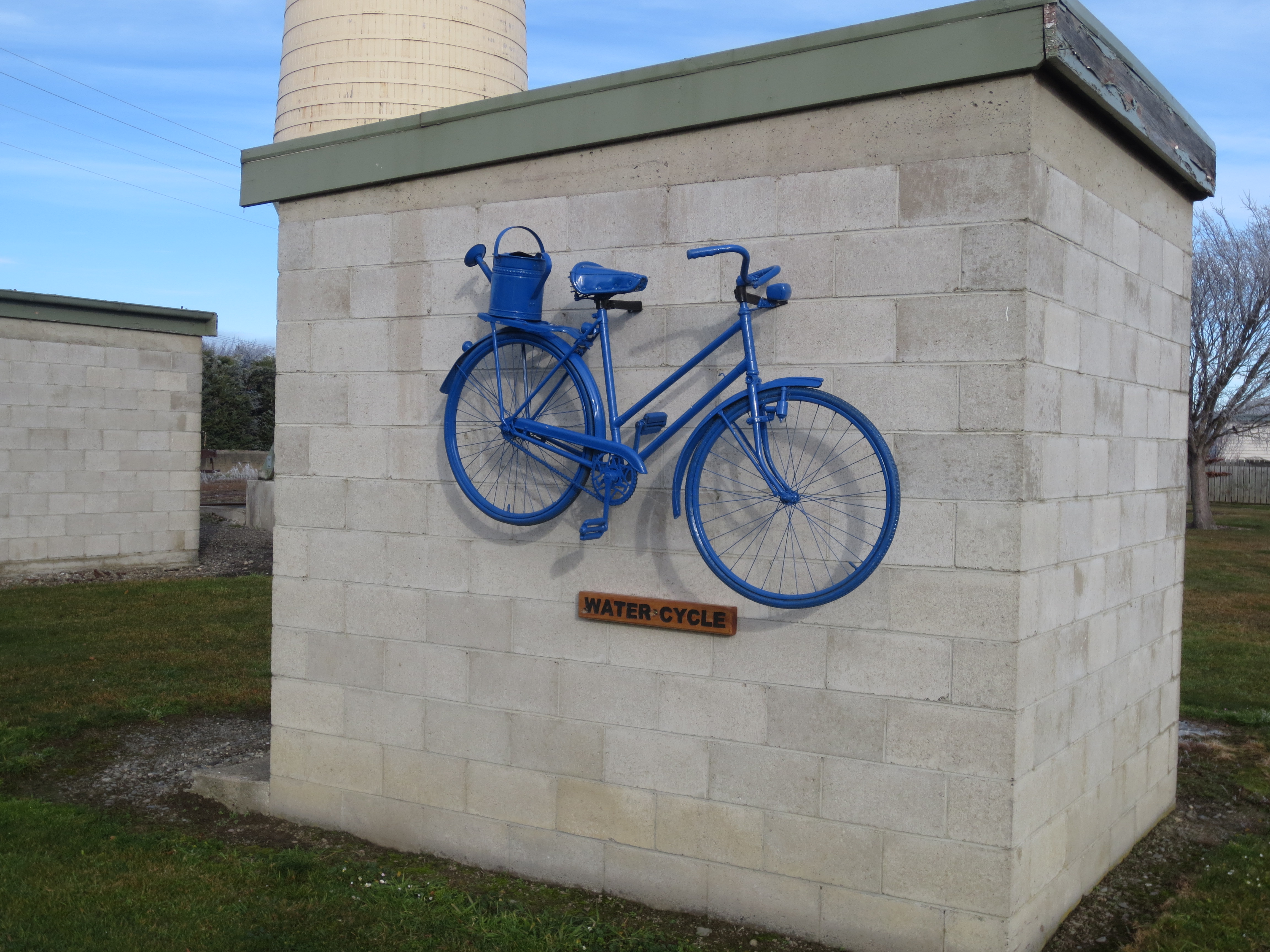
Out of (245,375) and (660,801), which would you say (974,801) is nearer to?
(660,801)

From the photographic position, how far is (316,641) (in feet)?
17.2

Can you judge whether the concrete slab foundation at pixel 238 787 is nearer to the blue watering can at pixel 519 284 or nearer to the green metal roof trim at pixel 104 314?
the blue watering can at pixel 519 284

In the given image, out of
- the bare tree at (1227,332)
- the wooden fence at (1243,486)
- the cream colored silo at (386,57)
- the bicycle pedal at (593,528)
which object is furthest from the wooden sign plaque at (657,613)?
the wooden fence at (1243,486)

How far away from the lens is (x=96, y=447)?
12938 mm

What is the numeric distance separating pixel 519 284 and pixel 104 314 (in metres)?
10.2

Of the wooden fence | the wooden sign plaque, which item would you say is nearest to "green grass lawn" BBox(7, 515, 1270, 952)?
the wooden sign plaque

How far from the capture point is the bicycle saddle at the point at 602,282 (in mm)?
4105

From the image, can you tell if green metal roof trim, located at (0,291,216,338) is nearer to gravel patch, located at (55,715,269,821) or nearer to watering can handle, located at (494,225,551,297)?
gravel patch, located at (55,715,269,821)

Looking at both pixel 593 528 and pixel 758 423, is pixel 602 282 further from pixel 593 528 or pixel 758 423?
pixel 593 528

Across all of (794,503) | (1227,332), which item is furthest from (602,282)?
(1227,332)

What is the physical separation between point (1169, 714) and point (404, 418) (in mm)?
3945

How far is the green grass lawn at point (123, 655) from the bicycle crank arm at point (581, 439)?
3739 mm

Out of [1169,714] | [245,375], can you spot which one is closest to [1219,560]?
[1169,714]

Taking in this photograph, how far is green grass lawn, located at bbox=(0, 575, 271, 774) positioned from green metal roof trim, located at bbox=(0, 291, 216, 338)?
9.87 feet
